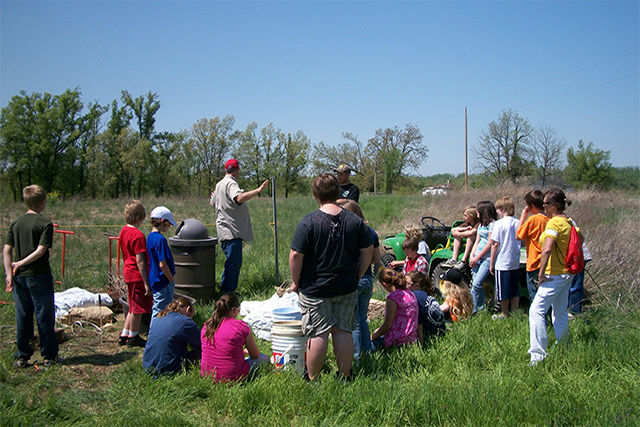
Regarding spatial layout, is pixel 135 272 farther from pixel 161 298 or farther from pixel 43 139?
pixel 43 139

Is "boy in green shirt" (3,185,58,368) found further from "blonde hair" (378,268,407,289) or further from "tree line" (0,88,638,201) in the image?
"tree line" (0,88,638,201)

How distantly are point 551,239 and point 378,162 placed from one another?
64.2m

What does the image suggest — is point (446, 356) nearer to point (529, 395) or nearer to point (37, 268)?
point (529, 395)

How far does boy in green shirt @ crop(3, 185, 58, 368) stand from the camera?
4.66 m

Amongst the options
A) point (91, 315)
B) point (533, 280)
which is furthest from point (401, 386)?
point (91, 315)

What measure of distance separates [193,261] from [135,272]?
4.64 ft

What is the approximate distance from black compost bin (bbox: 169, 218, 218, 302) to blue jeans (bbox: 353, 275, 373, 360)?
120 inches

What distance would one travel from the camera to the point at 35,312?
15.5 feet

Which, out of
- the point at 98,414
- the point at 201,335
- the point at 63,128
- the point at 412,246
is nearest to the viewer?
the point at 98,414

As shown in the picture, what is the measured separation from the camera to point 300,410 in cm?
355

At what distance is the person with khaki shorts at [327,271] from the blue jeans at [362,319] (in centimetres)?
52

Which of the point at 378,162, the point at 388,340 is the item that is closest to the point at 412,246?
the point at 388,340

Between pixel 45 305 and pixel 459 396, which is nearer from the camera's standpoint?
pixel 459 396

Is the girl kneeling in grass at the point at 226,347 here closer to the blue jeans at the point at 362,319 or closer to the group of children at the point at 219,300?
the group of children at the point at 219,300
